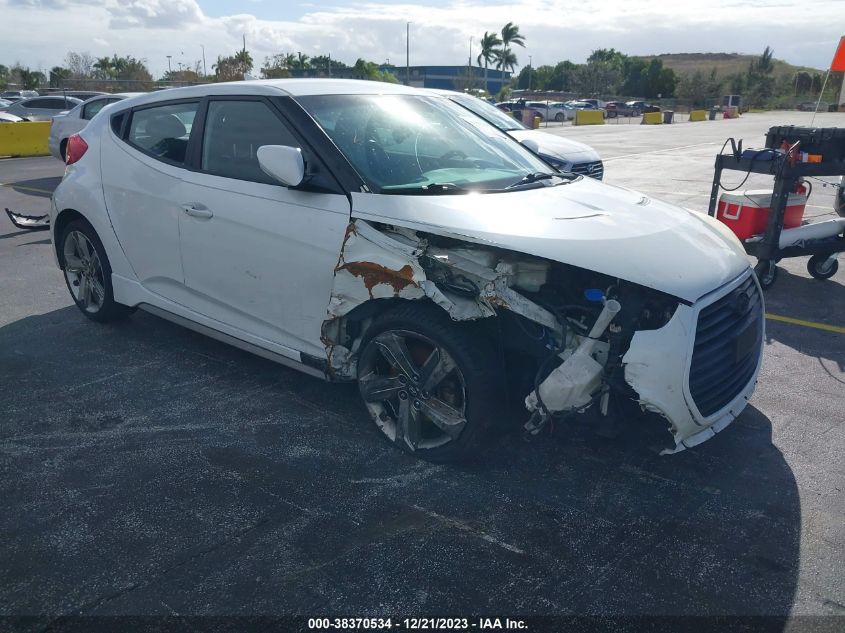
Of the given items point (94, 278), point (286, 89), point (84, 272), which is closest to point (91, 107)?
point (84, 272)

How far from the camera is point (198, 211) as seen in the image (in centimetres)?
421

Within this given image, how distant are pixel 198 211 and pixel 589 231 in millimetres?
2280

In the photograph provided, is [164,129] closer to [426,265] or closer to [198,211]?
[198,211]

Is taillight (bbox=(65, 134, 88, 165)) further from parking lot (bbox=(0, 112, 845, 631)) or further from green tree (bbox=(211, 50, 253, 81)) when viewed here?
green tree (bbox=(211, 50, 253, 81))

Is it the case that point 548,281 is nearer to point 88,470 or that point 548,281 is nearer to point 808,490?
point 808,490

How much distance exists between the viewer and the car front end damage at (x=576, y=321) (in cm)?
305

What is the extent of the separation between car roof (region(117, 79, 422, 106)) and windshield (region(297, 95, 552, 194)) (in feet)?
0.32

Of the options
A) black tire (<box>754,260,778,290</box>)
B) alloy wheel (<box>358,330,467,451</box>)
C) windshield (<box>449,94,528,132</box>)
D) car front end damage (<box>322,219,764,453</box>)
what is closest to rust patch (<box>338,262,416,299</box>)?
car front end damage (<box>322,219,764,453</box>)

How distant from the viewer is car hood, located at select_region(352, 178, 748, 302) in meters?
3.10

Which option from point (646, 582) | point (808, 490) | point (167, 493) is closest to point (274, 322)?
point (167, 493)

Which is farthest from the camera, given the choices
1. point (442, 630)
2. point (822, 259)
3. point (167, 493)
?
point (822, 259)

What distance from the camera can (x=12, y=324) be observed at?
222 inches

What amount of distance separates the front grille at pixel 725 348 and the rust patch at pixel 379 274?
1.32m

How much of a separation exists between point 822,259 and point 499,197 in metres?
4.96
